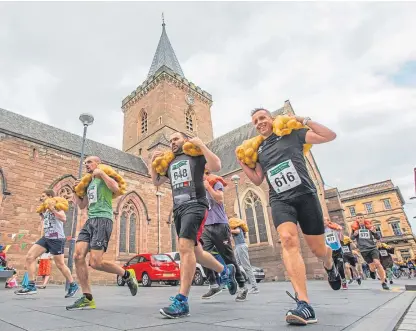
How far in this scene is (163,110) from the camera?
2819cm

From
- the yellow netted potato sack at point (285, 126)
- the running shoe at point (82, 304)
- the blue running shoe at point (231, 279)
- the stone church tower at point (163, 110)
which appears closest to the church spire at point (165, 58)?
the stone church tower at point (163, 110)

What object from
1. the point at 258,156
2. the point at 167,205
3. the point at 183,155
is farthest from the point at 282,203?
the point at 167,205

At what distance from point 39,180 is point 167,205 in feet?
29.0

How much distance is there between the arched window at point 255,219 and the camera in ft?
61.8

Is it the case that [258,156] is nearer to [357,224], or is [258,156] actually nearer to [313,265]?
[357,224]

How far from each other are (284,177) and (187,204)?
1086 mm

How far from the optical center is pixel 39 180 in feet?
45.7

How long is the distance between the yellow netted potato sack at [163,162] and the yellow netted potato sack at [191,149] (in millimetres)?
284

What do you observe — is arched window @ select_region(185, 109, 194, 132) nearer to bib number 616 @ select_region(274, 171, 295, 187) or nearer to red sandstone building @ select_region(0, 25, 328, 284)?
red sandstone building @ select_region(0, 25, 328, 284)

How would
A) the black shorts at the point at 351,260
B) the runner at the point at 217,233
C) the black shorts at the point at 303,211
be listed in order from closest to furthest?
the black shorts at the point at 303,211 → the runner at the point at 217,233 → the black shorts at the point at 351,260

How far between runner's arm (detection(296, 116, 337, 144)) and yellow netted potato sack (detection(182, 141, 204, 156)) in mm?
1172

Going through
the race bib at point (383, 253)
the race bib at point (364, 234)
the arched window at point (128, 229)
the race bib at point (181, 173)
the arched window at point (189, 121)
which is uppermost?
the arched window at point (189, 121)

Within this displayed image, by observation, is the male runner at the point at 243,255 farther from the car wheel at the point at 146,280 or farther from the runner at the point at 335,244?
the car wheel at the point at 146,280

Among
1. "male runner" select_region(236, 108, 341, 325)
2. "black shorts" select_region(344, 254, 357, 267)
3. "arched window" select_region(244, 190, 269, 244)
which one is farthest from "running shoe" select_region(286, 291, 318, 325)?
"arched window" select_region(244, 190, 269, 244)
